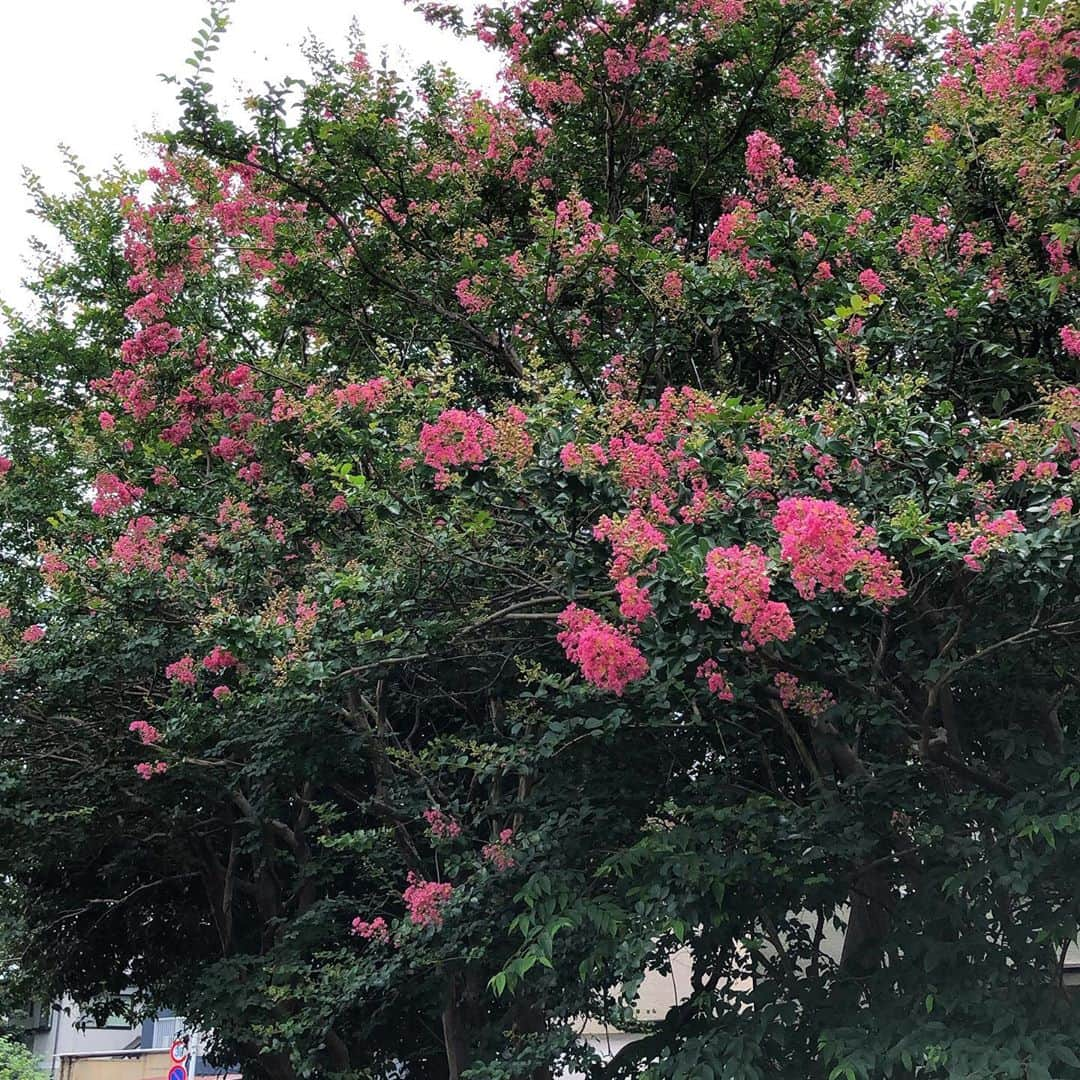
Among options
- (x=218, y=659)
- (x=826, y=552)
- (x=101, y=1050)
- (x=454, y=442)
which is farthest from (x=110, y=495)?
(x=101, y=1050)

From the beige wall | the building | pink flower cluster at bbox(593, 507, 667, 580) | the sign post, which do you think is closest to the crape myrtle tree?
pink flower cluster at bbox(593, 507, 667, 580)

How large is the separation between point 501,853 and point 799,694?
1942 millimetres

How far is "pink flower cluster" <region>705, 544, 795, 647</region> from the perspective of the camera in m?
3.28

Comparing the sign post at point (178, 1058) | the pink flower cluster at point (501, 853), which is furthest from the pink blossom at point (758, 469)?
the sign post at point (178, 1058)

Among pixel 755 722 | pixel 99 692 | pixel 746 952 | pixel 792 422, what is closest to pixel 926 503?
pixel 792 422

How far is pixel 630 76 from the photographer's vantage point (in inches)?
236

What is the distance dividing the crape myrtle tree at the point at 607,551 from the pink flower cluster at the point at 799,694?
30 millimetres

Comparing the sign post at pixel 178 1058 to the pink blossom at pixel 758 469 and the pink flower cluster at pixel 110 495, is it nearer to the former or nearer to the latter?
A: the pink flower cluster at pixel 110 495

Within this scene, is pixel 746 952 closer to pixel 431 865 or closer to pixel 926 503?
pixel 431 865

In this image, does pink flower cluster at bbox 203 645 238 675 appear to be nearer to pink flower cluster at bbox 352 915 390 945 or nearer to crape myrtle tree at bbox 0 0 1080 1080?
crape myrtle tree at bbox 0 0 1080 1080

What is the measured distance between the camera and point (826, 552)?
3346 mm

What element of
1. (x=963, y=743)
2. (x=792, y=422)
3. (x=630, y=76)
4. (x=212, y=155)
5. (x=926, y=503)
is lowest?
(x=963, y=743)

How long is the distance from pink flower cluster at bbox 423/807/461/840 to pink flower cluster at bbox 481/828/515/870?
0.30m

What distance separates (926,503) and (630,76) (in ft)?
11.0
